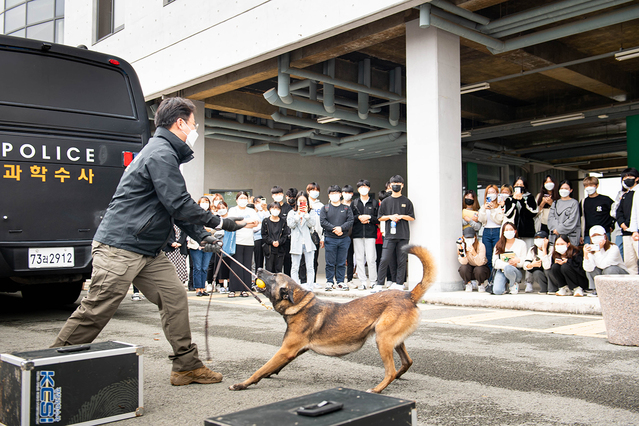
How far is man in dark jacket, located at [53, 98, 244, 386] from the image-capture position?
12.3 ft

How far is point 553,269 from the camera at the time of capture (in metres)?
9.56

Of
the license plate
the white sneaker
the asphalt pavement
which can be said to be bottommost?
the asphalt pavement

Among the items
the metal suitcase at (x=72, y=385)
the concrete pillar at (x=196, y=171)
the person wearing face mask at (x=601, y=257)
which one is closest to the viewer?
the metal suitcase at (x=72, y=385)

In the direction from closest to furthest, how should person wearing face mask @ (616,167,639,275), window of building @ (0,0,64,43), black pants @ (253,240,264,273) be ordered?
person wearing face mask @ (616,167,639,275)
black pants @ (253,240,264,273)
window of building @ (0,0,64,43)

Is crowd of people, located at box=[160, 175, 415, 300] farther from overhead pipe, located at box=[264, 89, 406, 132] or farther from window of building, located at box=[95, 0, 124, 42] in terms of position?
window of building, located at box=[95, 0, 124, 42]

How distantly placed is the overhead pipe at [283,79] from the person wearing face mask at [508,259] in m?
6.29

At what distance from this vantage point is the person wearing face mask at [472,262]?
10227 millimetres

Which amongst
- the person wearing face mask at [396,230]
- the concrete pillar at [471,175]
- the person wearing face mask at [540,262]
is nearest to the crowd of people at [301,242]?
the person wearing face mask at [396,230]

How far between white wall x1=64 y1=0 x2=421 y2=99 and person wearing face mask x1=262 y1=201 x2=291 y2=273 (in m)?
3.86

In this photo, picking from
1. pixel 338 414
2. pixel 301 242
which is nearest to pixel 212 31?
A: pixel 301 242

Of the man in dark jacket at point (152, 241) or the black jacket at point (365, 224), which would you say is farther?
the black jacket at point (365, 224)

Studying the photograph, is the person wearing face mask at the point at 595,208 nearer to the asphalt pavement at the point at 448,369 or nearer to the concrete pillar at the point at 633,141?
the asphalt pavement at the point at 448,369

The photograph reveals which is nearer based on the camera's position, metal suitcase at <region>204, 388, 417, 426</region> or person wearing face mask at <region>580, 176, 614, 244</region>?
metal suitcase at <region>204, 388, 417, 426</region>

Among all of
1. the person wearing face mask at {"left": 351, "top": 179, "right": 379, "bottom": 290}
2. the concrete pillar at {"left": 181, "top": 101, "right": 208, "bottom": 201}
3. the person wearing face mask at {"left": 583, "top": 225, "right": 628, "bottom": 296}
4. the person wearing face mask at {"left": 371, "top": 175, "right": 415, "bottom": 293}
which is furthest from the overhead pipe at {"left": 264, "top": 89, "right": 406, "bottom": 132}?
the person wearing face mask at {"left": 583, "top": 225, "right": 628, "bottom": 296}
